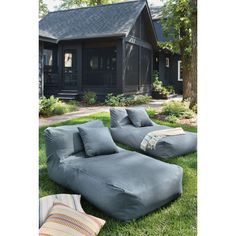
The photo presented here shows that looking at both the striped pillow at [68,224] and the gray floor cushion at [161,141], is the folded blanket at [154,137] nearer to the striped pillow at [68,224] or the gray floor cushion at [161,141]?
the gray floor cushion at [161,141]

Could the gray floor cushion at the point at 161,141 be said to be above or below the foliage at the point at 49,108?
below

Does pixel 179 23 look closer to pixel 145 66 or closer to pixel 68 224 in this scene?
pixel 145 66

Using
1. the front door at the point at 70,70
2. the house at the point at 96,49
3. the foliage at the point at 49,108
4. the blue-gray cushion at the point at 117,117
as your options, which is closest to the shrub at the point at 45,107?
the foliage at the point at 49,108

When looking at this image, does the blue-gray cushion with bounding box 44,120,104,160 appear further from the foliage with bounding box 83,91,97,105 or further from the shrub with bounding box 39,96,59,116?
the foliage with bounding box 83,91,97,105

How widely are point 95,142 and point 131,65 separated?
201 inches

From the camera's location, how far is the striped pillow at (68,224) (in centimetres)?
104

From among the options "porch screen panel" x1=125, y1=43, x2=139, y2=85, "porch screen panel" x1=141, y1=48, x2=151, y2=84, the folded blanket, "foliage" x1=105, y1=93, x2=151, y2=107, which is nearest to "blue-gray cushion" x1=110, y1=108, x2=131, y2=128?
the folded blanket

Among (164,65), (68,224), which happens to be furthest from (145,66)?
(68,224)

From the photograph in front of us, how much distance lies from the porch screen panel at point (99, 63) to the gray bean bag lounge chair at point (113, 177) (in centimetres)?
460

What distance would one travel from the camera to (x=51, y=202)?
126 centimetres

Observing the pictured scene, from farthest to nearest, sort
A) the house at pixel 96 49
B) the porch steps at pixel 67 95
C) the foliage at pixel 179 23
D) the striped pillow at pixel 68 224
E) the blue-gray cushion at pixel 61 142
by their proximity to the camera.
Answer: the house at pixel 96 49, the porch steps at pixel 67 95, the foliage at pixel 179 23, the blue-gray cushion at pixel 61 142, the striped pillow at pixel 68 224
